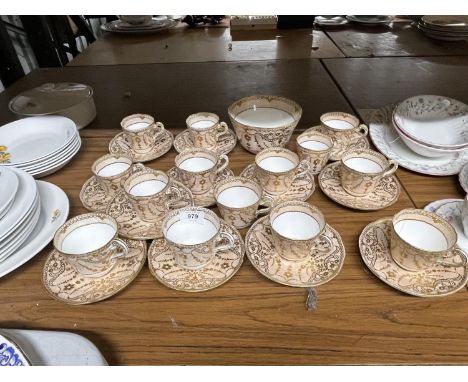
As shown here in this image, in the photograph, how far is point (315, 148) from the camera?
2.36 ft

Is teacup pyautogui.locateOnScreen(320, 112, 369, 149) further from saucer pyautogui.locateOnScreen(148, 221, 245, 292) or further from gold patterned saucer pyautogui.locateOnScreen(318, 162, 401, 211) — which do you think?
saucer pyautogui.locateOnScreen(148, 221, 245, 292)

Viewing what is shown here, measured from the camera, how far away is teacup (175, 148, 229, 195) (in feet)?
2.06

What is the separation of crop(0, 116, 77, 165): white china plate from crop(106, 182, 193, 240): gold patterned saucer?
19 cm

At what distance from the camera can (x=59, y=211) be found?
60 centimetres

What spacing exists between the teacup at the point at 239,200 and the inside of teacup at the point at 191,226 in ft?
0.10

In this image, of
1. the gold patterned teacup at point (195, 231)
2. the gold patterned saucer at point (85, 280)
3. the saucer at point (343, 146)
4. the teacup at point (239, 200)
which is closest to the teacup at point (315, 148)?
the saucer at point (343, 146)

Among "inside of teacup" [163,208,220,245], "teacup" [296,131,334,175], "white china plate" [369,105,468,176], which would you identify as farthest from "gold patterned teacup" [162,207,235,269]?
"white china plate" [369,105,468,176]

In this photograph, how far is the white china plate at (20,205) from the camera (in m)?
0.51

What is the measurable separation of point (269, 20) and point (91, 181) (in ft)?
3.45

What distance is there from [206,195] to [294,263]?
204 millimetres

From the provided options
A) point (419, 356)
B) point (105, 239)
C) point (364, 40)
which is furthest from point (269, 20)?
point (419, 356)

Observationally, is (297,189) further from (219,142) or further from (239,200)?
(219,142)

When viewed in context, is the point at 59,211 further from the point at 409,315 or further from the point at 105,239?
the point at 409,315

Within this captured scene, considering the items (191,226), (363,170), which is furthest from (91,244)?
(363,170)
